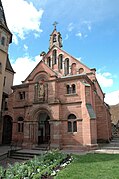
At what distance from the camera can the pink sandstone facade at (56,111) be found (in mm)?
19547

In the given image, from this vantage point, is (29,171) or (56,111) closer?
(29,171)

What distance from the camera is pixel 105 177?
796 centimetres

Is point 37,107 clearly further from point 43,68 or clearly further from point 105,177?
point 105,177

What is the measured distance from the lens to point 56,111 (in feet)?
67.9

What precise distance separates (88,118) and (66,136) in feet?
11.6

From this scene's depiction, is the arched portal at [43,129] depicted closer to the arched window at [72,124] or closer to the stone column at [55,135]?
the stone column at [55,135]

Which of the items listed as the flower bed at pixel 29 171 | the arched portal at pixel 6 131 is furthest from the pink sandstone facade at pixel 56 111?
the flower bed at pixel 29 171

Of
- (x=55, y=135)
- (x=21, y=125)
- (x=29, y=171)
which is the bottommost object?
(x=29, y=171)

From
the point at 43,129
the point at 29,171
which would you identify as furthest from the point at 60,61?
the point at 29,171

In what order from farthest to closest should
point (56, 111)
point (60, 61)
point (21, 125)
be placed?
point (60, 61) < point (21, 125) < point (56, 111)

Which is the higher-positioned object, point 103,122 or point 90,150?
point 103,122

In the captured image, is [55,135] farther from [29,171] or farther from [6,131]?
[29,171]

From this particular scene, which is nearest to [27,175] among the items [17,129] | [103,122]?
[17,129]

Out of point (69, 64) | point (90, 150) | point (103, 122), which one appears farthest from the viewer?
point (69, 64)
